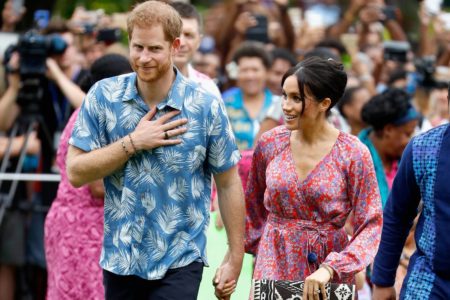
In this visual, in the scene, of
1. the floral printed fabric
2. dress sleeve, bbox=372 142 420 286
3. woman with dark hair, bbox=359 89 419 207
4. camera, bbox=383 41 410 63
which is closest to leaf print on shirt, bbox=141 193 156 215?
the floral printed fabric

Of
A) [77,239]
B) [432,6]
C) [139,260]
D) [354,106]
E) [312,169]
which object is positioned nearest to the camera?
[139,260]

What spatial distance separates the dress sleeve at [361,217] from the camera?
5871mm

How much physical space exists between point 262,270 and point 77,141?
1129 mm

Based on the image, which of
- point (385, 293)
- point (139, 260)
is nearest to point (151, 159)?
point (139, 260)

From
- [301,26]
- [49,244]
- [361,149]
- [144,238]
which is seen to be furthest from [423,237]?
[301,26]

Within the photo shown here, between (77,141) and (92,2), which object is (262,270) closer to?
(77,141)

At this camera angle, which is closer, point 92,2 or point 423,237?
point 423,237

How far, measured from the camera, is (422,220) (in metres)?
5.49

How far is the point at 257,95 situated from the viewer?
1066 centimetres

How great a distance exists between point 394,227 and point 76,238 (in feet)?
7.03

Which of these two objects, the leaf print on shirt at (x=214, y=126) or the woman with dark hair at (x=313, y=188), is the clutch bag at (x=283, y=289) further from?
the leaf print on shirt at (x=214, y=126)

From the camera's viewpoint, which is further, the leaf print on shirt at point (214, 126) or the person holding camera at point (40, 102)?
the person holding camera at point (40, 102)

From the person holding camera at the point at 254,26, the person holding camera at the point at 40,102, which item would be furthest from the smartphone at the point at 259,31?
the person holding camera at the point at 40,102

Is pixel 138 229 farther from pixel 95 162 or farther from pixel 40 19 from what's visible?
pixel 40 19
